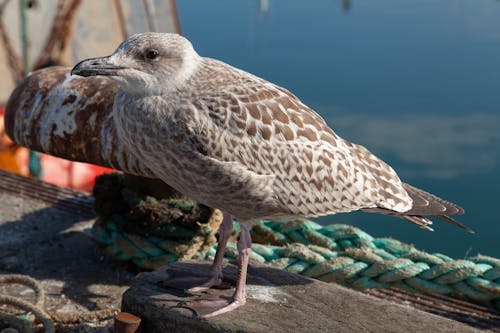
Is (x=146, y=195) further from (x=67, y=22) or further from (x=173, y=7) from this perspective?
(x=173, y=7)

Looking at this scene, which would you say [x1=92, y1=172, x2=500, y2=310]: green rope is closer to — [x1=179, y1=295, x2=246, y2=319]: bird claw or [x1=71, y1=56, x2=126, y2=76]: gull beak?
[x1=179, y1=295, x2=246, y2=319]: bird claw

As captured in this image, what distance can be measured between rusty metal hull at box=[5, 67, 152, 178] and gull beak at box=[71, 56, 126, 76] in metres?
0.41

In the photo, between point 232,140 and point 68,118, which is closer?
point 232,140

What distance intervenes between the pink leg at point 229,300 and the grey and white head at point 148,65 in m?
0.52

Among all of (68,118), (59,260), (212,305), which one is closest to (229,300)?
(212,305)

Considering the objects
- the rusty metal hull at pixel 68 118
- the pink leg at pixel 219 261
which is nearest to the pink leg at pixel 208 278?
the pink leg at pixel 219 261

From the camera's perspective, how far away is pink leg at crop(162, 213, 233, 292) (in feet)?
7.22

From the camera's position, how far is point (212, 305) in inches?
Result: 80.6

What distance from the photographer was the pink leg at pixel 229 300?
6.62ft

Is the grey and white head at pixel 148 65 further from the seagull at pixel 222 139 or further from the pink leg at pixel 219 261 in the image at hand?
the pink leg at pixel 219 261

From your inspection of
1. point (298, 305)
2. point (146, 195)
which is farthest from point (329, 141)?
point (146, 195)

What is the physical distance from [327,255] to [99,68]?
1.12 metres

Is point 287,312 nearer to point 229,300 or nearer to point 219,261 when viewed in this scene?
point 229,300

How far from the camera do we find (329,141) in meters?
2.22
